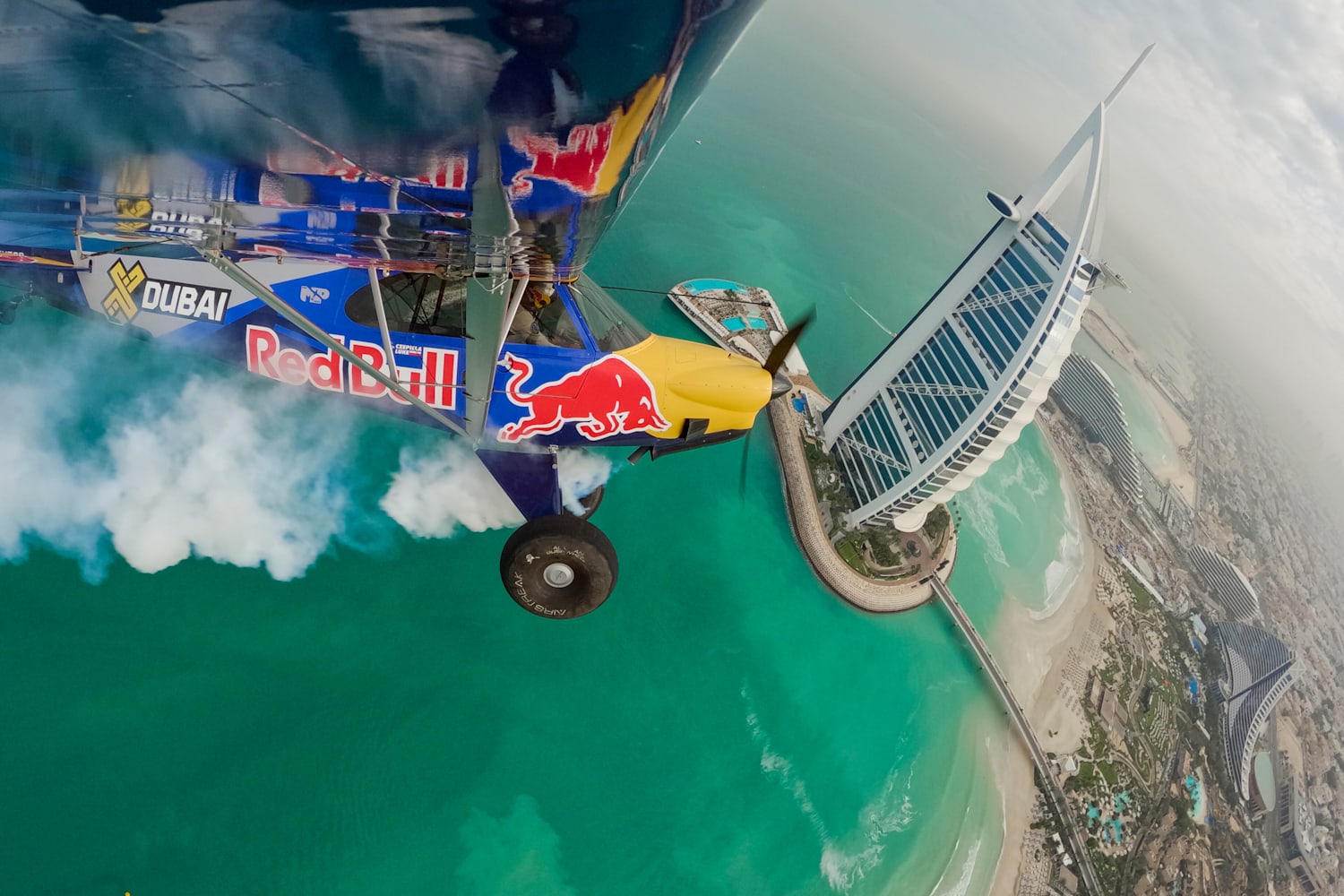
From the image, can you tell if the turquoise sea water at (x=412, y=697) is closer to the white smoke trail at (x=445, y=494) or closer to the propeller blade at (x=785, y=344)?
the white smoke trail at (x=445, y=494)

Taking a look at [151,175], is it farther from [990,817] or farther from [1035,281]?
[990,817]

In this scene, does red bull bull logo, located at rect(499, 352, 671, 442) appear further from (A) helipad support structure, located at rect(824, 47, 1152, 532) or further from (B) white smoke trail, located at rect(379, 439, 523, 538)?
(A) helipad support structure, located at rect(824, 47, 1152, 532)

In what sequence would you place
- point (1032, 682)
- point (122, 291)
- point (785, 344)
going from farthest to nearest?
point (1032, 682) < point (785, 344) < point (122, 291)

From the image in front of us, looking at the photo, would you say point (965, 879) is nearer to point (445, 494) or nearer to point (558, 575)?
point (558, 575)

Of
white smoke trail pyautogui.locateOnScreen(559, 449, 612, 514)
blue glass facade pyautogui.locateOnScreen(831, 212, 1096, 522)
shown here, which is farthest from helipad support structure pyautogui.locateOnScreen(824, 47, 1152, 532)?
white smoke trail pyautogui.locateOnScreen(559, 449, 612, 514)

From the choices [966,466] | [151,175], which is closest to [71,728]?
[151,175]

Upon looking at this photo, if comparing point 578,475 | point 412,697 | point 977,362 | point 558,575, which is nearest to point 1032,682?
point 977,362
